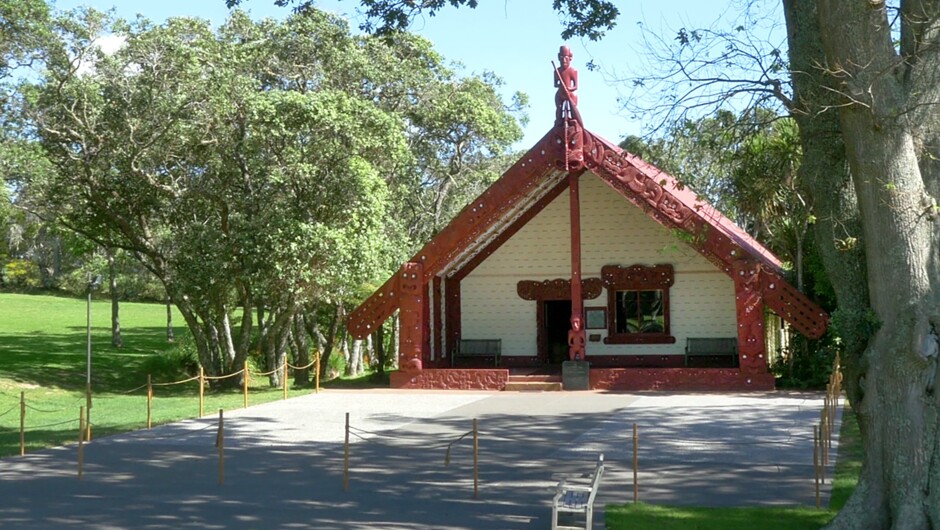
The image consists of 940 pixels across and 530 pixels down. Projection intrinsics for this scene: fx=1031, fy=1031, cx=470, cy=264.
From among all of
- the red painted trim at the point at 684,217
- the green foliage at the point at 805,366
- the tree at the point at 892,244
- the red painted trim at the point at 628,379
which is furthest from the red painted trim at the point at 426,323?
the tree at the point at 892,244

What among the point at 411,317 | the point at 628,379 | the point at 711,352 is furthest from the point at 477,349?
the point at 711,352

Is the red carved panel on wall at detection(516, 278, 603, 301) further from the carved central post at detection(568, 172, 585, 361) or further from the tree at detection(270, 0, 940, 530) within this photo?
the tree at detection(270, 0, 940, 530)

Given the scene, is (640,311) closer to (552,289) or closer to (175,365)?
(552,289)

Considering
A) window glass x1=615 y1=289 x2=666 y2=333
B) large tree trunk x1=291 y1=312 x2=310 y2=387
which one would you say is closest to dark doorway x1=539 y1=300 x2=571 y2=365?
window glass x1=615 y1=289 x2=666 y2=333

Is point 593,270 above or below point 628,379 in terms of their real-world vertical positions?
above

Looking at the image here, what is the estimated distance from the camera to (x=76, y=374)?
33.3 m

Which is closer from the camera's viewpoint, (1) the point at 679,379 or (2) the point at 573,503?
(2) the point at 573,503

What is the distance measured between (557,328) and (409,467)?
50.7 feet

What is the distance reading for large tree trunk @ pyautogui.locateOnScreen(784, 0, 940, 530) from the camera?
9.14 m

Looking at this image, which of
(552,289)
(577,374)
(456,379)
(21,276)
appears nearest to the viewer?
(577,374)

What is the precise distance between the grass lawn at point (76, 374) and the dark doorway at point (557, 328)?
7438 mm

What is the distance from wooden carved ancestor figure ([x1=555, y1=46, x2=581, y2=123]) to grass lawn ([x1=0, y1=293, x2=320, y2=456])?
367 inches

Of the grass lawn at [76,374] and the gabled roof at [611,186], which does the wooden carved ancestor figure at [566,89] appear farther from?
the grass lawn at [76,374]

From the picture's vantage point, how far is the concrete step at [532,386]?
2442 centimetres
